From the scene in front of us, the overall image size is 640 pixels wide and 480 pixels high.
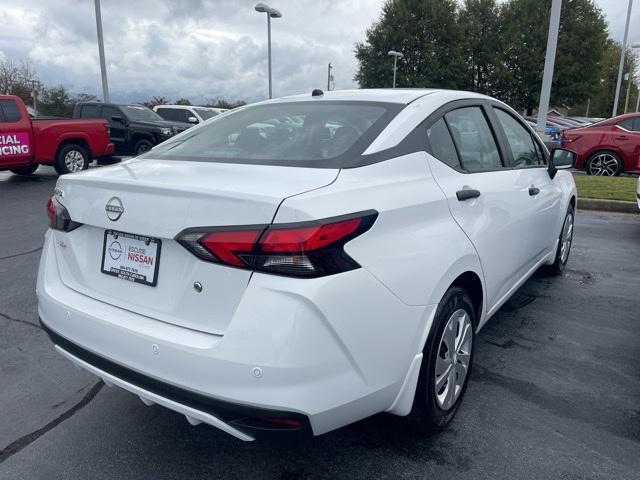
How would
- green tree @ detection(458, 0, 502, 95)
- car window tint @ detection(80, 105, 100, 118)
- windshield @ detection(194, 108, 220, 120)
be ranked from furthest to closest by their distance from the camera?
green tree @ detection(458, 0, 502, 95) < windshield @ detection(194, 108, 220, 120) < car window tint @ detection(80, 105, 100, 118)

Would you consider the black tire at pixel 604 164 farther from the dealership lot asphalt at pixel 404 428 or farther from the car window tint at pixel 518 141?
the dealership lot asphalt at pixel 404 428

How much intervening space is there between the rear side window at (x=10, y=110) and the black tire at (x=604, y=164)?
12.0m

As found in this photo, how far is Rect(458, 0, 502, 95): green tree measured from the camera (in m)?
40.0

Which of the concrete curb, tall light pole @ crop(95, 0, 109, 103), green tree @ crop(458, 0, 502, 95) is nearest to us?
the concrete curb

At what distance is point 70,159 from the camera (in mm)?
12094

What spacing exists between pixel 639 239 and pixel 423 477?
5815 millimetres

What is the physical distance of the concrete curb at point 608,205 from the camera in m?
8.59

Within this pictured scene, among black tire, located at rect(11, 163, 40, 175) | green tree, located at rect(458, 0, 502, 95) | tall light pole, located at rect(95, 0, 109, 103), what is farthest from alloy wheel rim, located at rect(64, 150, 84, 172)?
green tree, located at rect(458, 0, 502, 95)

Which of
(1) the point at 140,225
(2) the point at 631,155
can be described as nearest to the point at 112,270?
(1) the point at 140,225

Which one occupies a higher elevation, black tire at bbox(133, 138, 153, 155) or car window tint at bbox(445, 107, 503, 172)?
car window tint at bbox(445, 107, 503, 172)

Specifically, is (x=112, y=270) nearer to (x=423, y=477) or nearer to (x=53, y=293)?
(x=53, y=293)

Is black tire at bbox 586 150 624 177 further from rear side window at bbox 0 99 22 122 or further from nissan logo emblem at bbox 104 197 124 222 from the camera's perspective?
rear side window at bbox 0 99 22 122

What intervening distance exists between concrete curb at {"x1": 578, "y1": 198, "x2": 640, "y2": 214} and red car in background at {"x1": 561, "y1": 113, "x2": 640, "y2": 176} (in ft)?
9.06

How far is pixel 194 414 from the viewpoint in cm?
197
